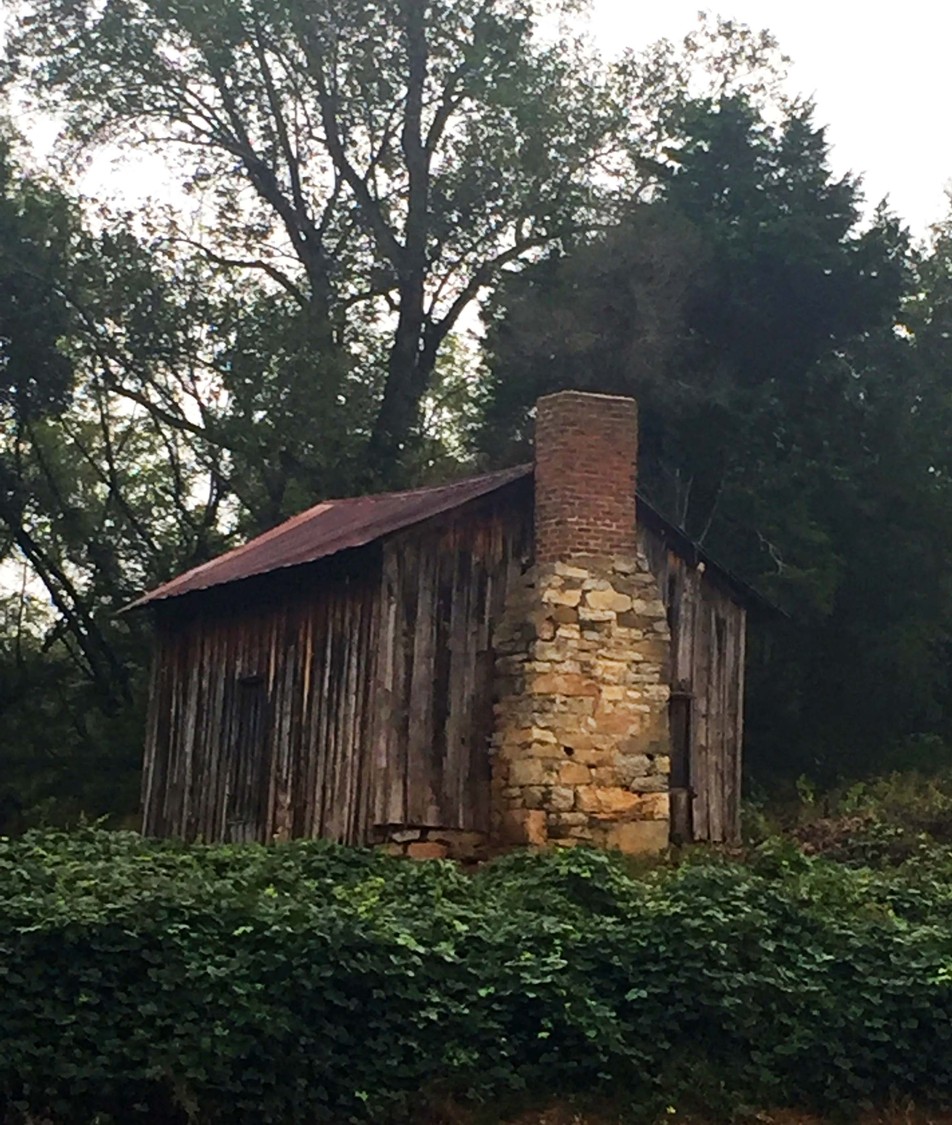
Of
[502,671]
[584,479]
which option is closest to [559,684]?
[502,671]

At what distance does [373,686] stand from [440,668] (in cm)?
77

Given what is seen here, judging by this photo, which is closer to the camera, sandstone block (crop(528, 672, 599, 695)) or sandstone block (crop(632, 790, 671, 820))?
sandstone block (crop(528, 672, 599, 695))

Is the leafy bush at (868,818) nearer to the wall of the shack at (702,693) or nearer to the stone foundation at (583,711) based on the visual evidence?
the wall of the shack at (702,693)

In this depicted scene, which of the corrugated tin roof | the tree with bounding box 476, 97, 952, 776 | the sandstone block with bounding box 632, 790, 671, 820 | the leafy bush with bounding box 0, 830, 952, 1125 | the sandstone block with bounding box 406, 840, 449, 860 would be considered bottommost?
the leafy bush with bounding box 0, 830, 952, 1125

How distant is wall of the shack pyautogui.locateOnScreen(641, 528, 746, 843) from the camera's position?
785 inches

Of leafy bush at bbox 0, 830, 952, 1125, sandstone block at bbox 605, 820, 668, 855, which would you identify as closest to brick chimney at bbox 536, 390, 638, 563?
sandstone block at bbox 605, 820, 668, 855

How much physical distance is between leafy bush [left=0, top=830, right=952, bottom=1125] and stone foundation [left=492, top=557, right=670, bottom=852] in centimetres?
523

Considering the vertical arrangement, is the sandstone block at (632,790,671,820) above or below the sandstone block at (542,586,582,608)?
below

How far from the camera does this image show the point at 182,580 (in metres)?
22.7

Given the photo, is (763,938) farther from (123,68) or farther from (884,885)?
(123,68)

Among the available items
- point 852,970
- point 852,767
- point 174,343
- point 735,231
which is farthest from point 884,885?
point 174,343

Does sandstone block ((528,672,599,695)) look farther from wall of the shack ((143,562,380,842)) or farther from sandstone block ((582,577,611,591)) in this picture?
wall of the shack ((143,562,380,842))

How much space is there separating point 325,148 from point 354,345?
3858 millimetres

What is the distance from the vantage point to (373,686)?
18.2 m
